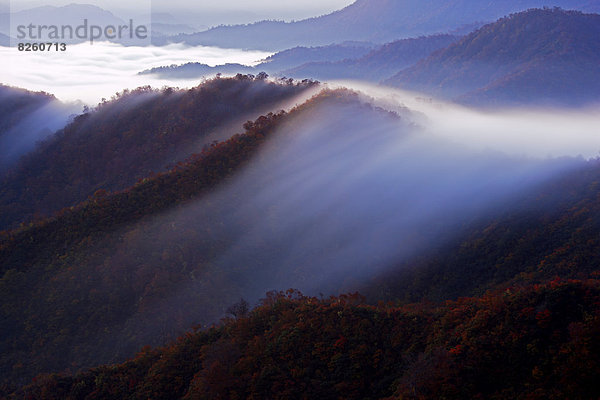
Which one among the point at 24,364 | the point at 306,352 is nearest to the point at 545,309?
the point at 306,352

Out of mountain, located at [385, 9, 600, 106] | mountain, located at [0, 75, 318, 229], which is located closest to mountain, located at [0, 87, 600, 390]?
mountain, located at [0, 75, 318, 229]

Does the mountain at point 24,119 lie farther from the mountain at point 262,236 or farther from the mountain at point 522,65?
the mountain at point 522,65

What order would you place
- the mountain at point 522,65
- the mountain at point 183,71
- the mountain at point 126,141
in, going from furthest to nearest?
the mountain at point 183,71 < the mountain at point 522,65 < the mountain at point 126,141

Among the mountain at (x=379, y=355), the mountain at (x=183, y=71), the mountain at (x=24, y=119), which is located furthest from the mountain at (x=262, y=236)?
the mountain at (x=183, y=71)

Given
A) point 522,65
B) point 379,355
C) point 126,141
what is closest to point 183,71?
point 126,141

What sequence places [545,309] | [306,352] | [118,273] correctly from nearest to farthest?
1. [545,309]
2. [306,352]
3. [118,273]

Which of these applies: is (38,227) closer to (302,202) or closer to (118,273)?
(118,273)
